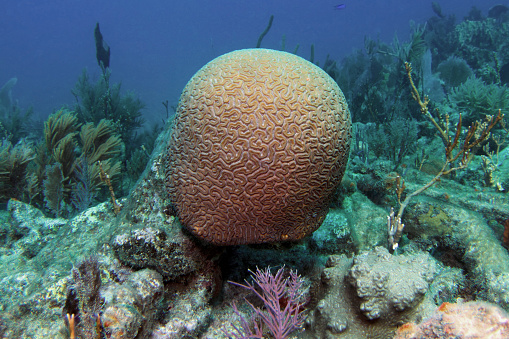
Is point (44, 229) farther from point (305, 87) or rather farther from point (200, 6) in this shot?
point (200, 6)

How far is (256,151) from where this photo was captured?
8.02ft

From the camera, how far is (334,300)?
2.41 meters

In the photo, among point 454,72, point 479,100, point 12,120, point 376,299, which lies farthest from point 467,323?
point 12,120

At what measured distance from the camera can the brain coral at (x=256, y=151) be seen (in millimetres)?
2467

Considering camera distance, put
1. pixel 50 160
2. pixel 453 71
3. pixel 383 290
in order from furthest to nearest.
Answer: pixel 453 71
pixel 50 160
pixel 383 290

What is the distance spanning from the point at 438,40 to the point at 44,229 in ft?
68.7

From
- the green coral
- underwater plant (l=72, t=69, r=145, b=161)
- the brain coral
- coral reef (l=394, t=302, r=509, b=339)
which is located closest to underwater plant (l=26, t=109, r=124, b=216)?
underwater plant (l=72, t=69, r=145, b=161)

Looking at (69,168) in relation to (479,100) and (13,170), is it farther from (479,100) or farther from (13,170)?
(479,100)

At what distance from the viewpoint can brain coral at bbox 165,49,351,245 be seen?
8.09 ft

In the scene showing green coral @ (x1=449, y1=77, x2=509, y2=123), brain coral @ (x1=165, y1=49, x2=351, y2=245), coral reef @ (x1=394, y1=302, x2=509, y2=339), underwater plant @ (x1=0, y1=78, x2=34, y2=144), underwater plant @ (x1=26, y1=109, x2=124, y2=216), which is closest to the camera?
coral reef @ (x1=394, y1=302, x2=509, y2=339)

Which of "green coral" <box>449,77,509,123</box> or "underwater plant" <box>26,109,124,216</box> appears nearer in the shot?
"underwater plant" <box>26,109,124,216</box>

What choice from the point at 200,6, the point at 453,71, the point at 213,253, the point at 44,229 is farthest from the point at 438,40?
the point at 200,6

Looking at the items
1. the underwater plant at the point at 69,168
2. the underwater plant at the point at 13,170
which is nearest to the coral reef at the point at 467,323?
the underwater plant at the point at 69,168

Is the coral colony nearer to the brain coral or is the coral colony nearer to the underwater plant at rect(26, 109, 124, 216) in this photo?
the brain coral
